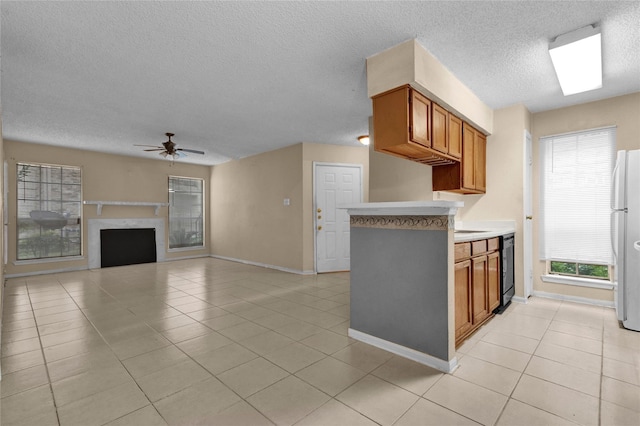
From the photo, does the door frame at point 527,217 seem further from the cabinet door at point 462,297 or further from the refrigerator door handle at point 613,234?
the cabinet door at point 462,297

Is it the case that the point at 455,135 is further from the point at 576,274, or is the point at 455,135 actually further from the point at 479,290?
the point at 576,274

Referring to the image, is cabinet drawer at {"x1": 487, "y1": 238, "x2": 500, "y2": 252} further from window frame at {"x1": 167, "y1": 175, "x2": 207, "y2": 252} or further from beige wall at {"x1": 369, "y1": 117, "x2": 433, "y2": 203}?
window frame at {"x1": 167, "y1": 175, "x2": 207, "y2": 252}

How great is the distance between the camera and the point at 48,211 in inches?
233

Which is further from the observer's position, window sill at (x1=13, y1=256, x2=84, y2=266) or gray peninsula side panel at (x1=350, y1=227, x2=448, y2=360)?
window sill at (x1=13, y1=256, x2=84, y2=266)

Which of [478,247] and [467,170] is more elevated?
[467,170]

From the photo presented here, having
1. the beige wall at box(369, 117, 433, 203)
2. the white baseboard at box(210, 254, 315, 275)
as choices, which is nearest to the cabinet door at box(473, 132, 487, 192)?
the beige wall at box(369, 117, 433, 203)

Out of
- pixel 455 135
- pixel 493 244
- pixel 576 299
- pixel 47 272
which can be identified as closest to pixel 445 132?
pixel 455 135

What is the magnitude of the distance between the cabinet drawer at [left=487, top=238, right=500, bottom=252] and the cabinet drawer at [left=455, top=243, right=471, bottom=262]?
0.61 m

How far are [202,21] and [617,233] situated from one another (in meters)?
4.18

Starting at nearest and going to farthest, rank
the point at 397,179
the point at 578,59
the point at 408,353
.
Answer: the point at 408,353, the point at 578,59, the point at 397,179

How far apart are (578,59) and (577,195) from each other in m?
1.86

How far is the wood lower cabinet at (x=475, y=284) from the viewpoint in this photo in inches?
95.1

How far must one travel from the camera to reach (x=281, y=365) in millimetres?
2232

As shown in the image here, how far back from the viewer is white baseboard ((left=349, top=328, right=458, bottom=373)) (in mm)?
2127
